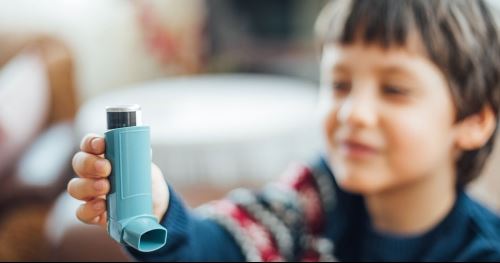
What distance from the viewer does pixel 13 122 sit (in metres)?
0.98

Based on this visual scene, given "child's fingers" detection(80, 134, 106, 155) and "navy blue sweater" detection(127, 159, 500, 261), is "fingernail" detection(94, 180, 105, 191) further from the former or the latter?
"navy blue sweater" detection(127, 159, 500, 261)

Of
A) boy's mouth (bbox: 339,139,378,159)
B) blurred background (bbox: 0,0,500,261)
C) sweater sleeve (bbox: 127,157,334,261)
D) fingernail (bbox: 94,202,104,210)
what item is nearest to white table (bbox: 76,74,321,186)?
blurred background (bbox: 0,0,500,261)

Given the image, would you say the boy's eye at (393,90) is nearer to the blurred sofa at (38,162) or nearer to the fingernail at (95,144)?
the fingernail at (95,144)

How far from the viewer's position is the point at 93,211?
14.9 inches

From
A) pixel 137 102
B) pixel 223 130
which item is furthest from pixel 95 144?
pixel 137 102

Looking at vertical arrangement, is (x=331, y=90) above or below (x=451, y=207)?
above

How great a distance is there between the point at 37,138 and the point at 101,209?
921 millimetres

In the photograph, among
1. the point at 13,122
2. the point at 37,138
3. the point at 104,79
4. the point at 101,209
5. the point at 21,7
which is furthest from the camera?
the point at 104,79

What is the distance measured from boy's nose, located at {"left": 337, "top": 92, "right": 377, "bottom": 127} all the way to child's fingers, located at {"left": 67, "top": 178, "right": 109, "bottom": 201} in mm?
261

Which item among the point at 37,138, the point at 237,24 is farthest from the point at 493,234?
the point at 237,24

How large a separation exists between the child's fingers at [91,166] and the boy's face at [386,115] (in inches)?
10.4

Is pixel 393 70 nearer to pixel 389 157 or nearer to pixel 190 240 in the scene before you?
pixel 389 157

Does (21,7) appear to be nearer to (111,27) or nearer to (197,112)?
(111,27)

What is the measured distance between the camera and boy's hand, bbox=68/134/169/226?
1.13ft
